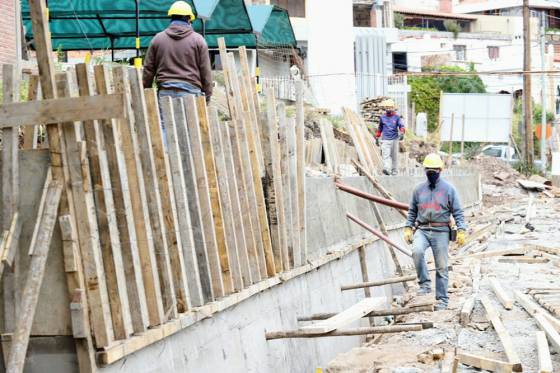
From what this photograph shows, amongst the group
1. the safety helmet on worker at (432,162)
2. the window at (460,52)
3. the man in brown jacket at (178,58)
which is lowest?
the safety helmet on worker at (432,162)

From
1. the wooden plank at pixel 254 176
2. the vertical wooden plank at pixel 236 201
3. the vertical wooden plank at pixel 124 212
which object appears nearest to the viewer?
the vertical wooden plank at pixel 124 212

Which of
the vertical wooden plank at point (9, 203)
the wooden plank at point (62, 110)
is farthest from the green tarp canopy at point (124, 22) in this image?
the vertical wooden plank at point (9, 203)

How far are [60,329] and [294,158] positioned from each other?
17.8ft

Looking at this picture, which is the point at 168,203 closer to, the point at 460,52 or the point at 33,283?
the point at 33,283

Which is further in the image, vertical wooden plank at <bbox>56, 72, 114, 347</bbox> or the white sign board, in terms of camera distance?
the white sign board

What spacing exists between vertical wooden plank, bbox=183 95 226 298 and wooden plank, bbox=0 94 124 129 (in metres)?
2.38

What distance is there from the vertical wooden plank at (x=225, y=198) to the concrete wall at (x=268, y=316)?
355mm

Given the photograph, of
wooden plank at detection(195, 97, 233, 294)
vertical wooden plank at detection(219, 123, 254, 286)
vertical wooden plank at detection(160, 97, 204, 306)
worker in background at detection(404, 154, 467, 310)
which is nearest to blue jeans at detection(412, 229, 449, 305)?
worker in background at detection(404, 154, 467, 310)

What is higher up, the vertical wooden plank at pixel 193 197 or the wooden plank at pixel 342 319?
the vertical wooden plank at pixel 193 197

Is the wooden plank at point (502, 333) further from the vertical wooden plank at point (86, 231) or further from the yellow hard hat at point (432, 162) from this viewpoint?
the vertical wooden plank at point (86, 231)

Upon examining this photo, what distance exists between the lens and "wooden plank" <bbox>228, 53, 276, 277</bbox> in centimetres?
1073

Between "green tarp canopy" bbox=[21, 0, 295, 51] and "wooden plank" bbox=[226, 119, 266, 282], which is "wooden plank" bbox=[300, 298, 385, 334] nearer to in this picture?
"wooden plank" bbox=[226, 119, 266, 282]

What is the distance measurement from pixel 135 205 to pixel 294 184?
4391 millimetres

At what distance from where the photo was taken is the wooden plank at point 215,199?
9656mm
